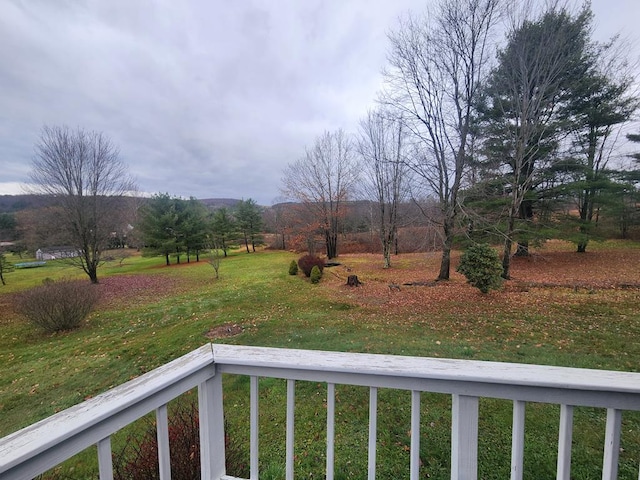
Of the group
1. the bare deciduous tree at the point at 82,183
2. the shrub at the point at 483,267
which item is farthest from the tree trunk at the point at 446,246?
the bare deciduous tree at the point at 82,183

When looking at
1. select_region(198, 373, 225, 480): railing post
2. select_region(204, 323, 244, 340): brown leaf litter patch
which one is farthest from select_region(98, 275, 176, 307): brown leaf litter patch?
select_region(198, 373, 225, 480): railing post

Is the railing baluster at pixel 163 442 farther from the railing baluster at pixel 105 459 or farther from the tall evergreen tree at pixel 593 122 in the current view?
the tall evergreen tree at pixel 593 122

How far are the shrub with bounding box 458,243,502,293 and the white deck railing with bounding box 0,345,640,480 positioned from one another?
6.87 meters

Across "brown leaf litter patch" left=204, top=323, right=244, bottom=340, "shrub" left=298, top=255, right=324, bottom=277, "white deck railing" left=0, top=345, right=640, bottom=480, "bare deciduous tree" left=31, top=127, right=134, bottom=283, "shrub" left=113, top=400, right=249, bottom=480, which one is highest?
"bare deciduous tree" left=31, top=127, right=134, bottom=283

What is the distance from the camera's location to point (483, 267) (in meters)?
6.79

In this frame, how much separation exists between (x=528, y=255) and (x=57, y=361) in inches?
688

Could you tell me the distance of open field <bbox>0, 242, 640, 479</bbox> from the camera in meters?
2.36

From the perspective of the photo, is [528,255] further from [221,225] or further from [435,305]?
[221,225]

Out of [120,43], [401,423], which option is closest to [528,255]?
[401,423]

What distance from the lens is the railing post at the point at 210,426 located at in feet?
3.36

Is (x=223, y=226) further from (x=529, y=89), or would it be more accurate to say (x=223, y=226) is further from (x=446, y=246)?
(x=529, y=89)

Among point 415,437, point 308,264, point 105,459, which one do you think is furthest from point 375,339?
point 308,264

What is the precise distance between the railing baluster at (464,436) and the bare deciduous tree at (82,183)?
1794 cm

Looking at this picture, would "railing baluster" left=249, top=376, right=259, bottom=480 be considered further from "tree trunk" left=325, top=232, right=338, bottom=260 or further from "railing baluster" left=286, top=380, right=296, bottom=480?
"tree trunk" left=325, top=232, right=338, bottom=260
